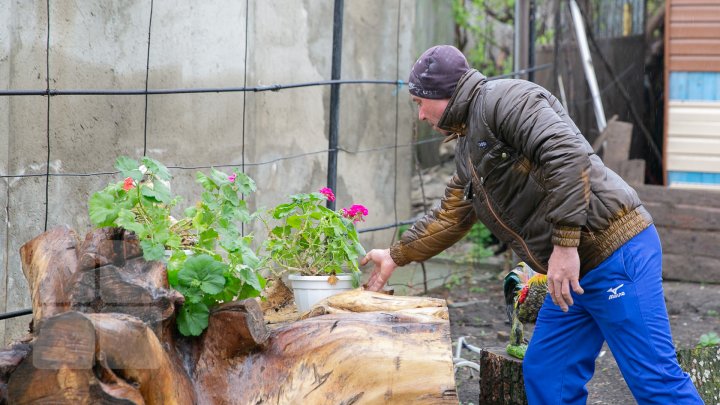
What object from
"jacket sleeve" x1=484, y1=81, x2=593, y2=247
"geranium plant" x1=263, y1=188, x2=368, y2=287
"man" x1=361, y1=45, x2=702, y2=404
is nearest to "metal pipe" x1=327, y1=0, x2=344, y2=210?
"geranium plant" x1=263, y1=188, x2=368, y2=287

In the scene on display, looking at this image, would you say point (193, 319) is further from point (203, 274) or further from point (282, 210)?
point (282, 210)

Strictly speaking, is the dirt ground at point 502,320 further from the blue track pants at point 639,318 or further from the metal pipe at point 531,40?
the metal pipe at point 531,40

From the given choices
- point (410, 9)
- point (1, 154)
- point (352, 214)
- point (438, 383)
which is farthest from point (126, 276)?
point (410, 9)

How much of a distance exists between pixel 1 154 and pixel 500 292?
3952mm

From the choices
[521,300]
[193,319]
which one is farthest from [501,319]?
[193,319]

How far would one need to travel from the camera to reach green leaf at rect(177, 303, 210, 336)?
290 cm

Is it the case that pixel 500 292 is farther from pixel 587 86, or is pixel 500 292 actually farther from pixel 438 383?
pixel 438 383

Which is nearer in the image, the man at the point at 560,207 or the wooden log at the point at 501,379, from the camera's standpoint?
the man at the point at 560,207

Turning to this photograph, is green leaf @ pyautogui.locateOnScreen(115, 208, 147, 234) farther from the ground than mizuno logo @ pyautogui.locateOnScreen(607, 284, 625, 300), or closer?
farther from the ground

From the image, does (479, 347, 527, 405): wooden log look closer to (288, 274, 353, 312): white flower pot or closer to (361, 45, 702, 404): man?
(361, 45, 702, 404): man

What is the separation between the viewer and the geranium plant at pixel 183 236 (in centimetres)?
291

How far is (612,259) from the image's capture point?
3252 millimetres

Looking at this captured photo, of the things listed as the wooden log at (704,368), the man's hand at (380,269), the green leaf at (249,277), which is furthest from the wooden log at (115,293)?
the wooden log at (704,368)

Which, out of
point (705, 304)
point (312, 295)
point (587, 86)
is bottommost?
point (705, 304)
